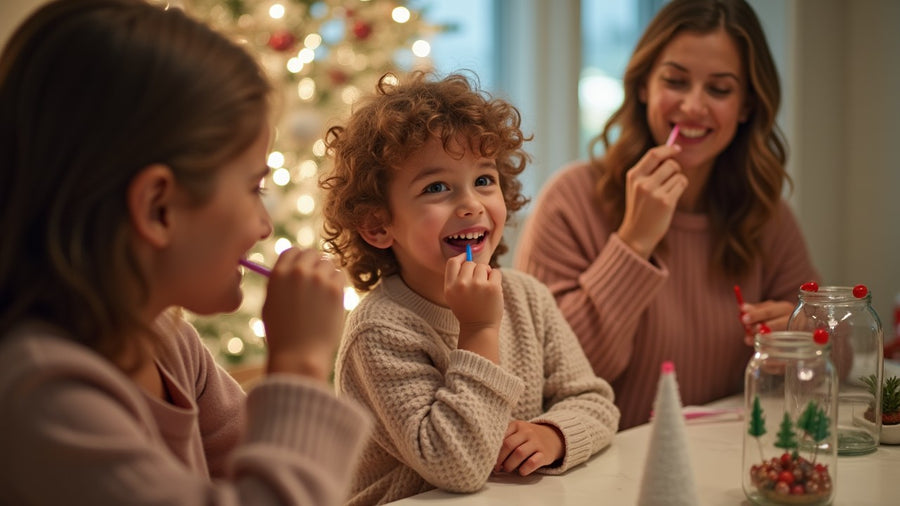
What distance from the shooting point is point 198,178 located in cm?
79

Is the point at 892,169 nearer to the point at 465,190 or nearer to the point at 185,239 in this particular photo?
the point at 465,190

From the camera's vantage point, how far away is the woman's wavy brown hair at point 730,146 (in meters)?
1.86

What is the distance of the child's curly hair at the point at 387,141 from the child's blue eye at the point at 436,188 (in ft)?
0.16

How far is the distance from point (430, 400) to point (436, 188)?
1.00 feet

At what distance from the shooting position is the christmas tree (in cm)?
289

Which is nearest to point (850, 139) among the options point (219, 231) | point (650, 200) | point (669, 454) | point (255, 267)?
point (650, 200)

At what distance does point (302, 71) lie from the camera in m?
2.98

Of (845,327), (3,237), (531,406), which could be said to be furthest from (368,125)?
(845,327)

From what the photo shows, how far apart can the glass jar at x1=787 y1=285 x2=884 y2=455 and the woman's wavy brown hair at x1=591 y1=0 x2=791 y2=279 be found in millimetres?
567

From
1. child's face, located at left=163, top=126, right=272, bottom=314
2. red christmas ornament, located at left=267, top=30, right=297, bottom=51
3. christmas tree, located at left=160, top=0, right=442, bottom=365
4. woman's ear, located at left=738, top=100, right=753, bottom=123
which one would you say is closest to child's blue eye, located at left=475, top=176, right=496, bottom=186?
child's face, located at left=163, top=126, right=272, bottom=314

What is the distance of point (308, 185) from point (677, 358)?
1595mm

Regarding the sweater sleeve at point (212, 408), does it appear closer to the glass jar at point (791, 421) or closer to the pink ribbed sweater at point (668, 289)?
the glass jar at point (791, 421)

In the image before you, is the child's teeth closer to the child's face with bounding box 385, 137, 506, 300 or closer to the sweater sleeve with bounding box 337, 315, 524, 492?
the child's face with bounding box 385, 137, 506, 300

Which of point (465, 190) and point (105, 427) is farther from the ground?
point (465, 190)
